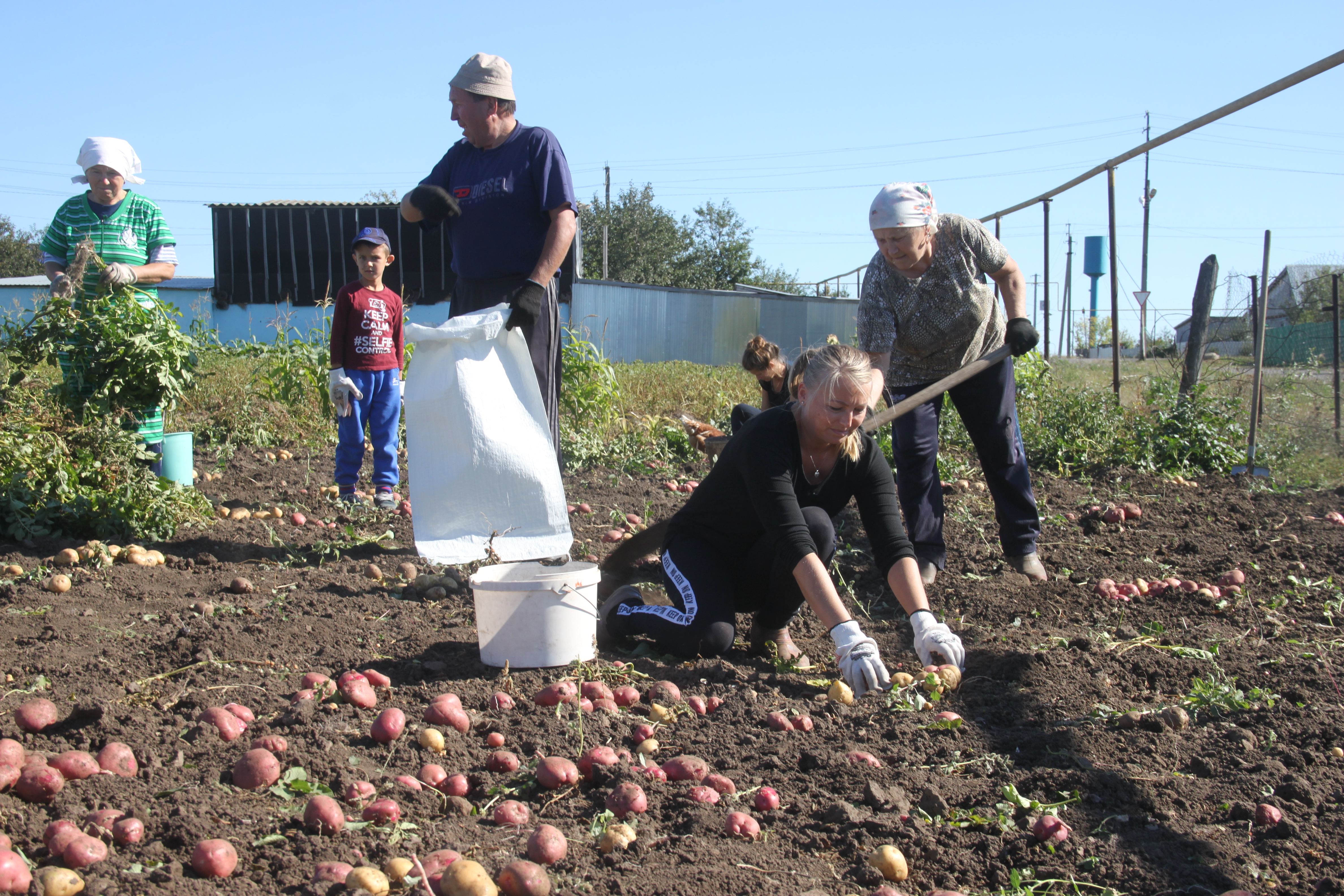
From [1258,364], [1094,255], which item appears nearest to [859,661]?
[1258,364]

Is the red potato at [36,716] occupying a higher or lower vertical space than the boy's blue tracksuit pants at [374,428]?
lower

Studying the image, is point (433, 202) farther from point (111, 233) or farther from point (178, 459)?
point (178, 459)

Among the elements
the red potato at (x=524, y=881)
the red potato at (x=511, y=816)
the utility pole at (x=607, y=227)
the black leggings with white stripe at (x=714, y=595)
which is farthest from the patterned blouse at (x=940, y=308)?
the utility pole at (x=607, y=227)

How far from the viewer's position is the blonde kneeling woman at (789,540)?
106 inches

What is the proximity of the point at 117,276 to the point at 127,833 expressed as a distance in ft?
10.8

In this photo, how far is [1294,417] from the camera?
278 inches

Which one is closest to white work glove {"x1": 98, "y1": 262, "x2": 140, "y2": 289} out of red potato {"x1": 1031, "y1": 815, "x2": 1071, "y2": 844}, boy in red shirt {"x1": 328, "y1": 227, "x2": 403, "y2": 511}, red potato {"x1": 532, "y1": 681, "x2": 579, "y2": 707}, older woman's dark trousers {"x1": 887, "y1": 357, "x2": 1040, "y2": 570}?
boy in red shirt {"x1": 328, "y1": 227, "x2": 403, "y2": 511}

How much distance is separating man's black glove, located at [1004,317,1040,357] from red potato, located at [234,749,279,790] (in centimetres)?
300

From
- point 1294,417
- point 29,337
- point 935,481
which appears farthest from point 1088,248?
point 29,337

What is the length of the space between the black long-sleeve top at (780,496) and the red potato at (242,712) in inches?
54.9

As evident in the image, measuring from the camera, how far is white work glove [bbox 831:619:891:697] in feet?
8.54

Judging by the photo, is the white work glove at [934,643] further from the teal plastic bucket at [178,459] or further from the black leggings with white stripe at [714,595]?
the teal plastic bucket at [178,459]

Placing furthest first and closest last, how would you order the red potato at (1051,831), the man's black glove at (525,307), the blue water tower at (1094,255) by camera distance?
the blue water tower at (1094,255), the man's black glove at (525,307), the red potato at (1051,831)

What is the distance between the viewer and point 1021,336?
12.8 feet
